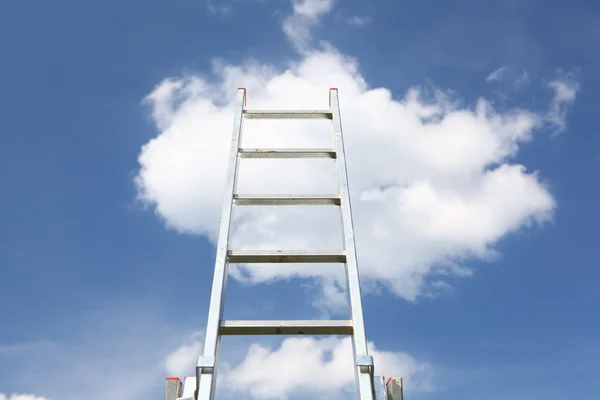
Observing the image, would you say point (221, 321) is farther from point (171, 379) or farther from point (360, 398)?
point (360, 398)

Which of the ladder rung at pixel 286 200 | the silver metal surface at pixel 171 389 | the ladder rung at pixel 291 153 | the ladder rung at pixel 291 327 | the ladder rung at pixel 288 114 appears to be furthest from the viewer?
the ladder rung at pixel 288 114

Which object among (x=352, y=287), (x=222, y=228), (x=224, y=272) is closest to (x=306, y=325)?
(x=352, y=287)

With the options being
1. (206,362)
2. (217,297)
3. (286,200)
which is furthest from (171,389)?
(286,200)

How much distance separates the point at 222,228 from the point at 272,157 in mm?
1239

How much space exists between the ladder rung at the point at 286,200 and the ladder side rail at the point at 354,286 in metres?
0.17

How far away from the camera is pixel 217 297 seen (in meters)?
4.96

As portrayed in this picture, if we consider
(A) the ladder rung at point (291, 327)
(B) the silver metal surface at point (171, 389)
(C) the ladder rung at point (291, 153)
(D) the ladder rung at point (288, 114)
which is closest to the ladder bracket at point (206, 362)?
(B) the silver metal surface at point (171, 389)

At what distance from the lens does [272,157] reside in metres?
6.34

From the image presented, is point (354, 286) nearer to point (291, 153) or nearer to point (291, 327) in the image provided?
point (291, 327)

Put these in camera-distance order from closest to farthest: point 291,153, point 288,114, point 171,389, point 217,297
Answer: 1. point 171,389
2. point 217,297
3. point 291,153
4. point 288,114

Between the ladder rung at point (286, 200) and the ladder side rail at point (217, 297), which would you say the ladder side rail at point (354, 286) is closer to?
the ladder rung at point (286, 200)

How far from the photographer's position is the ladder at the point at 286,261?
4527mm

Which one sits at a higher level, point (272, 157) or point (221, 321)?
point (272, 157)

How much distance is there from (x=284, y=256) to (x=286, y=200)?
769 millimetres
